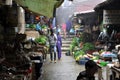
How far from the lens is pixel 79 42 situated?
94.0 feet

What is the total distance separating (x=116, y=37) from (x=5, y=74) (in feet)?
34.3

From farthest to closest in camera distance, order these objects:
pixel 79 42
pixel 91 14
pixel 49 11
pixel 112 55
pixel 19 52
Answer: pixel 79 42
pixel 91 14
pixel 112 55
pixel 19 52
pixel 49 11

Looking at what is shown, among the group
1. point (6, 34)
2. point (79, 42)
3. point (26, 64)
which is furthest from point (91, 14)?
point (26, 64)

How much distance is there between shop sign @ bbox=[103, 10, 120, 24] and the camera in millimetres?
18578

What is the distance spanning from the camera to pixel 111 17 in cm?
1869

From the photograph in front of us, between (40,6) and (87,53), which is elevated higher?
(40,6)

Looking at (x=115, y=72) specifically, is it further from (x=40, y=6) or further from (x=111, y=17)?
(x=111, y=17)

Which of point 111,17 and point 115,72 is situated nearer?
point 115,72

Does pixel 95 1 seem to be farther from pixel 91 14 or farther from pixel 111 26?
pixel 111 26

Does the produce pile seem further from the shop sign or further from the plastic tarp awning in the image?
the plastic tarp awning

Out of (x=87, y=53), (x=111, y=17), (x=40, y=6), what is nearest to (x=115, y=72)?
(x=40, y=6)

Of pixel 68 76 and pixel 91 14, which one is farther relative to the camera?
pixel 91 14

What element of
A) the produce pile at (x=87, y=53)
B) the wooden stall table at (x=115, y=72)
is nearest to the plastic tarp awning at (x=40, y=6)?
the wooden stall table at (x=115, y=72)

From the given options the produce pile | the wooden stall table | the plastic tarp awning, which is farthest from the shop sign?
the plastic tarp awning
